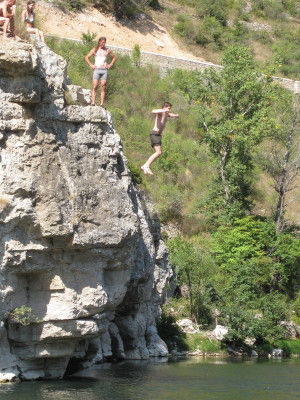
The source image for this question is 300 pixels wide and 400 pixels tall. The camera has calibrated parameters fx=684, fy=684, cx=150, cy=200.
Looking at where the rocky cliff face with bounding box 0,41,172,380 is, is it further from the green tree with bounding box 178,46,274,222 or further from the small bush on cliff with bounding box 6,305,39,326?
the green tree with bounding box 178,46,274,222

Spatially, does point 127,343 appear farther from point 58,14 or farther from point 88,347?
point 58,14

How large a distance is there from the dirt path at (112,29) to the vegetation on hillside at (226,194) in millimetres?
4825

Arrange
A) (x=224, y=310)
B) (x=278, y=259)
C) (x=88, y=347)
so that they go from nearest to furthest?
(x=88, y=347) < (x=224, y=310) < (x=278, y=259)

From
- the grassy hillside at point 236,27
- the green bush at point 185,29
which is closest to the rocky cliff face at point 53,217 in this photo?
the green bush at point 185,29

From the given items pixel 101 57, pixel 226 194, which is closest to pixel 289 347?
pixel 226 194

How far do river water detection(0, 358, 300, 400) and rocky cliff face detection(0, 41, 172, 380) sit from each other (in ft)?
5.24

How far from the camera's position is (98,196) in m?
22.9

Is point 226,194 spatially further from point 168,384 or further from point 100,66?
point 168,384

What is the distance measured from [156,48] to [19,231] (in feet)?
161

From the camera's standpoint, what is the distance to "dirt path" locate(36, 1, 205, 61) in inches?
2394

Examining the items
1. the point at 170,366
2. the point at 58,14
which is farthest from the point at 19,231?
the point at 58,14

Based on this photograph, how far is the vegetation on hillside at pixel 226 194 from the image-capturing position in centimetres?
3866

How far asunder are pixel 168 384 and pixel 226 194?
84.4ft

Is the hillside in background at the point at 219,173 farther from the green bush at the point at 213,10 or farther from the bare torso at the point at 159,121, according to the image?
the green bush at the point at 213,10
